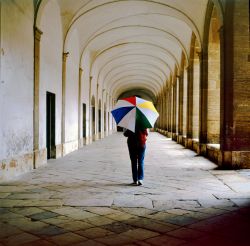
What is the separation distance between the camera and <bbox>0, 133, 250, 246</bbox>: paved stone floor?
3.44m

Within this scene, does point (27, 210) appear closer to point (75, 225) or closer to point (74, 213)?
point (74, 213)

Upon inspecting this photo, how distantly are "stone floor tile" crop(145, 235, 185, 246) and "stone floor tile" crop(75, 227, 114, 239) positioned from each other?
0.47m

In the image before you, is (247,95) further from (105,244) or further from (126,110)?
(105,244)

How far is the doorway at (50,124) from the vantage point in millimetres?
10883

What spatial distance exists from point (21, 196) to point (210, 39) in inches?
353

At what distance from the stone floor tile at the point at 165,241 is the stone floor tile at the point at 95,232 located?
1.54 ft

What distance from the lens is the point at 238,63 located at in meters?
8.70

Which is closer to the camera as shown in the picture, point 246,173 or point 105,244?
point 105,244

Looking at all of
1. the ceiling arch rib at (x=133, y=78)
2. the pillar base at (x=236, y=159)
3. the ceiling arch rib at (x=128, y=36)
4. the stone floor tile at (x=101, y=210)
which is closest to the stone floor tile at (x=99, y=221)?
the stone floor tile at (x=101, y=210)

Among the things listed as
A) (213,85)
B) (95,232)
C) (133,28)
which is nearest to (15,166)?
(95,232)

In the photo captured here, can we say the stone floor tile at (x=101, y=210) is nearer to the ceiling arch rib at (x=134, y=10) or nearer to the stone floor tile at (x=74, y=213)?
the stone floor tile at (x=74, y=213)

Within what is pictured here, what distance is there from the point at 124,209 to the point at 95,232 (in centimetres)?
101

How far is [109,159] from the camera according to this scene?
1099 cm

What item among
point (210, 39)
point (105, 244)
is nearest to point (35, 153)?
point (105, 244)
